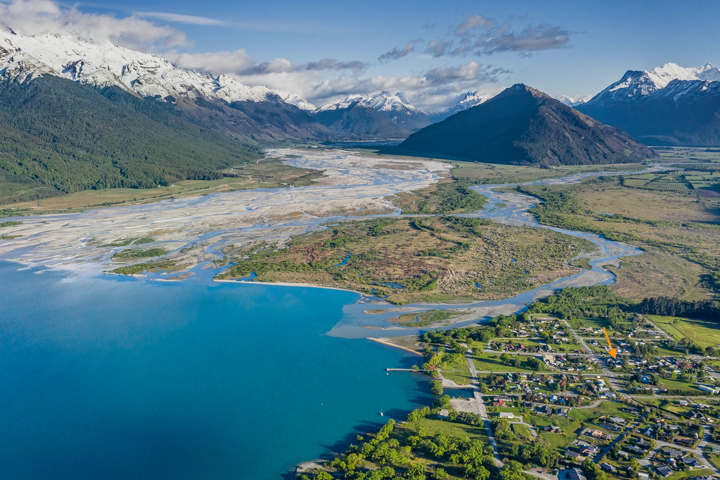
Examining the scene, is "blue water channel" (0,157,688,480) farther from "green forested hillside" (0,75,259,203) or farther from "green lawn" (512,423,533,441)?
"green forested hillside" (0,75,259,203)

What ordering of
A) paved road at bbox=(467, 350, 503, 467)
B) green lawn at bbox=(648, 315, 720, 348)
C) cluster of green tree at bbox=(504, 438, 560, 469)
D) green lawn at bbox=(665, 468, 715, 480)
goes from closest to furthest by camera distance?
green lawn at bbox=(665, 468, 715, 480) → cluster of green tree at bbox=(504, 438, 560, 469) → paved road at bbox=(467, 350, 503, 467) → green lawn at bbox=(648, 315, 720, 348)

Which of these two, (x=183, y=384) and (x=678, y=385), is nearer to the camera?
(x=678, y=385)

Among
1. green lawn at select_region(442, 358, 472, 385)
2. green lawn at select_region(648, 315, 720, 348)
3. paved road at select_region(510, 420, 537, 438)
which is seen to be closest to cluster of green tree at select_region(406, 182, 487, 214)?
green lawn at select_region(648, 315, 720, 348)

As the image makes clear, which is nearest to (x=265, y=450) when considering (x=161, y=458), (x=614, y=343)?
(x=161, y=458)

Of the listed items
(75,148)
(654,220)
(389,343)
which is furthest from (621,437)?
(75,148)

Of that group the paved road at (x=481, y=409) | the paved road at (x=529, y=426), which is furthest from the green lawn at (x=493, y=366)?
the paved road at (x=529, y=426)

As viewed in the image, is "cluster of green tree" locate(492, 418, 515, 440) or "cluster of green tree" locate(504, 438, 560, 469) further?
"cluster of green tree" locate(492, 418, 515, 440)

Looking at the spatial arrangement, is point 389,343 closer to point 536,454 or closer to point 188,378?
point 188,378
